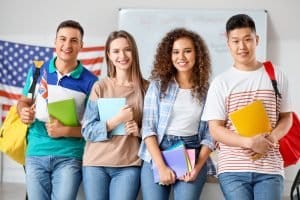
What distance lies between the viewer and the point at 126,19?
177 inches

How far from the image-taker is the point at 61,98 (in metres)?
2.42

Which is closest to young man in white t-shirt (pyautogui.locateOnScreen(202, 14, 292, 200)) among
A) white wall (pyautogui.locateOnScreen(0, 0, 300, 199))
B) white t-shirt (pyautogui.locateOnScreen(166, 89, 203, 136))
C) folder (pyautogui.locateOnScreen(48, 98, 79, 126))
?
white t-shirt (pyautogui.locateOnScreen(166, 89, 203, 136))

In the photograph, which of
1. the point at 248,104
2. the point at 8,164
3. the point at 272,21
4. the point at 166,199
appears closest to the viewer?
the point at 248,104

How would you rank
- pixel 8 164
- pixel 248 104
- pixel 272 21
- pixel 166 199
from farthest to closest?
pixel 8 164
pixel 272 21
pixel 166 199
pixel 248 104

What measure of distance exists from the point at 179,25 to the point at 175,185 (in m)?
2.66

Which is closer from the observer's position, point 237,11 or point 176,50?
point 176,50

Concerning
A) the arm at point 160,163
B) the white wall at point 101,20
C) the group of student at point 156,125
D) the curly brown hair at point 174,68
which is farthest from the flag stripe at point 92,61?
the arm at point 160,163

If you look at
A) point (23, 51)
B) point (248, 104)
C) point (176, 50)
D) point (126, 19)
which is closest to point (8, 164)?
point (23, 51)

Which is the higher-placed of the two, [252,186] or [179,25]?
[179,25]

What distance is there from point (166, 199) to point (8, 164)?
3.09 metres

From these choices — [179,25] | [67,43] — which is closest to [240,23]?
[67,43]

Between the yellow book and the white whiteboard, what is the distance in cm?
252

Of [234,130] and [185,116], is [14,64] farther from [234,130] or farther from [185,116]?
[234,130]

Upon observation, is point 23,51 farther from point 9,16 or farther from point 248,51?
point 248,51
